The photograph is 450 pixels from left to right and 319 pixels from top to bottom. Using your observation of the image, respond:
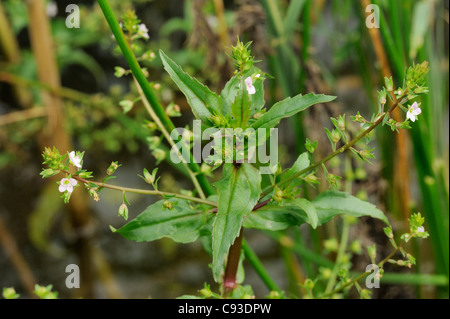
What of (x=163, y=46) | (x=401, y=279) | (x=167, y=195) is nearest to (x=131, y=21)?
(x=167, y=195)

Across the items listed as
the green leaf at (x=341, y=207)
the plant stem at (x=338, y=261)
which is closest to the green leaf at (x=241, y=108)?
the green leaf at (x=341, y=207)

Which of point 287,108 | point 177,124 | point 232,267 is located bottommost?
point 232,267

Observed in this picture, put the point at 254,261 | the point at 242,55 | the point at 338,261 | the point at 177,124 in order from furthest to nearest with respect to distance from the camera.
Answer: the point at 177,124 < the point at 338,261 < the point at 254,261 < the point at 242,55

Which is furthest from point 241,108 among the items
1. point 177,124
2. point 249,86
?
point 177,124

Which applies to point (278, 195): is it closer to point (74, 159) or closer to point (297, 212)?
point (297, 212)

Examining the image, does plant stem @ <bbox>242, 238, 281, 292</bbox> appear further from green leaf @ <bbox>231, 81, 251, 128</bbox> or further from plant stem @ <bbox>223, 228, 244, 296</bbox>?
green leaf @ <bbox>231, 81, 251, 128</bbox>

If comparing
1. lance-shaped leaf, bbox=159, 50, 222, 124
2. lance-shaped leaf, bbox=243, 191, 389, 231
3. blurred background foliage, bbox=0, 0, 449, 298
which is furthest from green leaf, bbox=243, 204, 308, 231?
Answer: blurred background foliage, bbox=0, 0, 449, 298

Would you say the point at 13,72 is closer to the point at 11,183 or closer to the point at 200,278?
the point at 11,183
